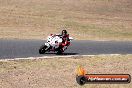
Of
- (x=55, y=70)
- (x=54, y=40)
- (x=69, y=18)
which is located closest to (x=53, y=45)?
(x=54, y=40)

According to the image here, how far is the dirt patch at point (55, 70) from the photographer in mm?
12977

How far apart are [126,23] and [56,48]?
22027 mm

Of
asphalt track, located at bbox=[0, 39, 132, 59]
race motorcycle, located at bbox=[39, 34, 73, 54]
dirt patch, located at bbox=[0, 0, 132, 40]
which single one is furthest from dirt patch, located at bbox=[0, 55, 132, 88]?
dirt patch, located at bbox=[0, 0, 132, 40]

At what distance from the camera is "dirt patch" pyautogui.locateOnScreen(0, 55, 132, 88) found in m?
13.0

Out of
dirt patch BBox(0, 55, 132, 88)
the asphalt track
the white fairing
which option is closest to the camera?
dirt patch BBox(0, 55, 132, 88)

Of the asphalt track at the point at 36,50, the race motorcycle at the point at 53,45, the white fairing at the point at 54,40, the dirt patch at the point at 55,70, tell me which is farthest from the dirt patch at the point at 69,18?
the dirt patch at the point at 55,70

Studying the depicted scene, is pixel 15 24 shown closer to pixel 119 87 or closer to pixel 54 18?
pixel 54 18

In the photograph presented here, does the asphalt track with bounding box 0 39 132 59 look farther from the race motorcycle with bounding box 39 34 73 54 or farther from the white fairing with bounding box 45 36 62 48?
the white fairing with bounding box 45 36 62 48

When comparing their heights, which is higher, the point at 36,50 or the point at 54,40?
the point at 54,40

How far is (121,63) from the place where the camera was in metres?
17.8

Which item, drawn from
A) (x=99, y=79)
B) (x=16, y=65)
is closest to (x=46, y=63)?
(x=16, y=65)

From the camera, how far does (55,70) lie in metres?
15.3

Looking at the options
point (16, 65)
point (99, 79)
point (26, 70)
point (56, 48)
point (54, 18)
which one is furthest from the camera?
point (54, 18)

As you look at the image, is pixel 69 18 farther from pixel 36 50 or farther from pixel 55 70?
pixel 55 70
